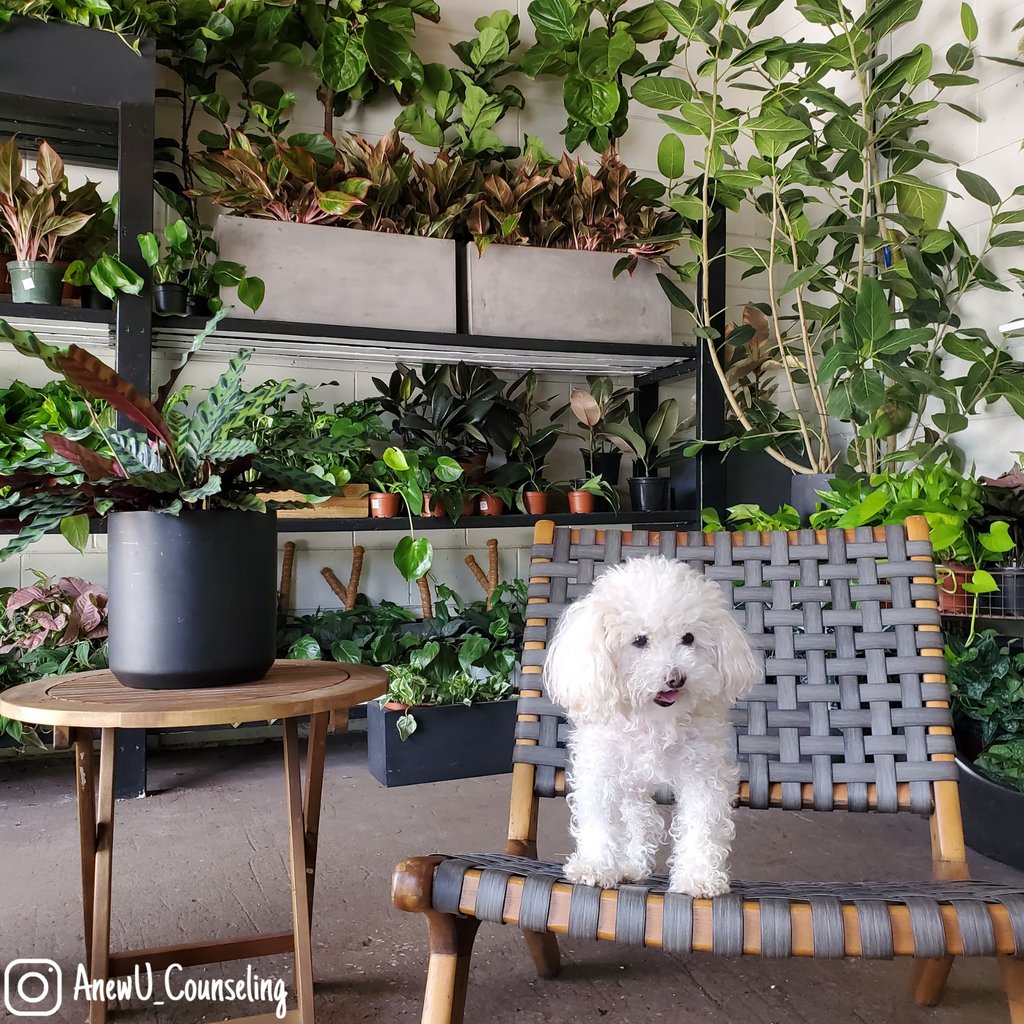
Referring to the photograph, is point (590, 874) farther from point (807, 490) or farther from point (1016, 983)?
point (807, 490)

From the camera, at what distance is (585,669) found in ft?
3.00

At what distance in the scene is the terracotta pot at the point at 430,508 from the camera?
2.70m

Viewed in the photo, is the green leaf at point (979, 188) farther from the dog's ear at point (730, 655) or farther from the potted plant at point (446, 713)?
the dog's ear at point (730, 655)

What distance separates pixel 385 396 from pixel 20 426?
3.72 feet

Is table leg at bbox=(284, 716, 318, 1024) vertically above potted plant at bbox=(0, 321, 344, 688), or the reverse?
potted plant at bbox=(0, 321, 344, 688)

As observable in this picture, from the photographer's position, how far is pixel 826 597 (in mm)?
1302

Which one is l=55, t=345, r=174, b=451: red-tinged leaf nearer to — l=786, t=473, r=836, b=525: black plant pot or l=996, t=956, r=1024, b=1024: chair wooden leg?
l=996, t=956, r=1024, b=1024: chair wooden leg

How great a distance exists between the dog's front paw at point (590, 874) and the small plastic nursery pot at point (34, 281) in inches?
85.7

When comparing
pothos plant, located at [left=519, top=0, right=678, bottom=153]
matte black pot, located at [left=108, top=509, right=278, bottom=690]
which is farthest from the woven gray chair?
pothos plant, located at [left=519, top=0, right=678, bottom=153]

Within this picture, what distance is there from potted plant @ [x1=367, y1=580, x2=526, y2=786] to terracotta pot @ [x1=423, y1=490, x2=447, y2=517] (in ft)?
1.32

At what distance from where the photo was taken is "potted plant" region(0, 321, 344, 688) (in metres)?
1.11

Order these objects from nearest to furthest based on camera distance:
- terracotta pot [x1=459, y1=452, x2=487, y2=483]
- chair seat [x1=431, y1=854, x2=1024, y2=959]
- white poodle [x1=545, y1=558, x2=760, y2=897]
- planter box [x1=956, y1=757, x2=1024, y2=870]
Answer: chair seat [x1=431, y1=854, x2=1024, y2=959] < white poodle [x1=545, y1=558, x2=760, y2=897] < planter box [x1=956, y1=757, x2=1024, y2=870] < terracotta pot [x1=459, y1=452, x2=487, y2=483]

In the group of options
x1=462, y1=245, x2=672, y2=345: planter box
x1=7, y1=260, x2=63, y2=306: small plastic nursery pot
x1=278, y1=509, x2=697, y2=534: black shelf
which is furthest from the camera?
x1=462, y1=245, x2=672, y2=345: planter box

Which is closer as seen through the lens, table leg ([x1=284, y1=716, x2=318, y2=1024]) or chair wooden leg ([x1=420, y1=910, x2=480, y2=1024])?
chair wooden leg ([x1=420, y1=910, x2=480, y2=1024])
